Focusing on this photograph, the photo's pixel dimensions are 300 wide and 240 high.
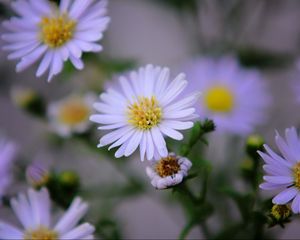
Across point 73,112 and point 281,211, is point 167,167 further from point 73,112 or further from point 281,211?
point 73,112

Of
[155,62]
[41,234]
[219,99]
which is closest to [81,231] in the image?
[41,234]

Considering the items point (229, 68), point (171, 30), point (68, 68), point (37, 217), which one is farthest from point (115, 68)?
point (171, 30)

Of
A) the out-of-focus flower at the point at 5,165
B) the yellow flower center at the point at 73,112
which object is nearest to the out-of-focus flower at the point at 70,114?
the yellow flower center at the point at 73,112

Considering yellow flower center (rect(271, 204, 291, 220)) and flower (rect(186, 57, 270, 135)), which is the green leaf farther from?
yellow flower center (rect(271, 204, 291, 220))

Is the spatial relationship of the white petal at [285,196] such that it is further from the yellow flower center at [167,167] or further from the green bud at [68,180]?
the green bud at [68,180]

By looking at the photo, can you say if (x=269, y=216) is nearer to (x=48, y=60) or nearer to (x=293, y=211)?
(x=293, y=211)
